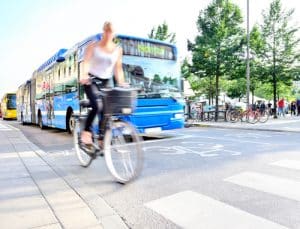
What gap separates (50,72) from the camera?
15.2 m

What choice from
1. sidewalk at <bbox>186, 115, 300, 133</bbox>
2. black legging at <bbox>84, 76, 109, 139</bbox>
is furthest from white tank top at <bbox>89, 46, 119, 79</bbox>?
sidewalk at <bbox>186, 115, 300, 133</bbox>

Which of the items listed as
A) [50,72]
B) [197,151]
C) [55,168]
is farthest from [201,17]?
[55,168]

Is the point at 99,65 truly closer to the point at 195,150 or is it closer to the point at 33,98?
the point at 195,150

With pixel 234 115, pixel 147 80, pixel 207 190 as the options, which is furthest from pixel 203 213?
pixel 234 115

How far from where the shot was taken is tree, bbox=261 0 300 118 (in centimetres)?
2656

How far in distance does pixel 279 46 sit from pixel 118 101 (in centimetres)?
2484

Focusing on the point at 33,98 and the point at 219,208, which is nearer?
the point at 219,208

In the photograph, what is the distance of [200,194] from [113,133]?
4.97 feet

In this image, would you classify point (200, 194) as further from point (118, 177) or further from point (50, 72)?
point (50, 72)

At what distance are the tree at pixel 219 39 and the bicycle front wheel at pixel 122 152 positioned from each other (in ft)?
70.3

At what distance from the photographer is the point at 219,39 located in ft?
83.0

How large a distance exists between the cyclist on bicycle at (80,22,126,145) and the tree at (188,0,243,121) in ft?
69.3

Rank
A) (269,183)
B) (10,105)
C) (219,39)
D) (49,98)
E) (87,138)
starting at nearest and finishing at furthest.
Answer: (269,183), (87,138), (49,98), (219,39), (10,105)

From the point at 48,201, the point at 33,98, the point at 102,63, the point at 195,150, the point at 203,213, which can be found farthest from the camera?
the point at 33,98
